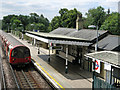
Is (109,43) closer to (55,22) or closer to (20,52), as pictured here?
(20,52)

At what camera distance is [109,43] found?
57.3ft

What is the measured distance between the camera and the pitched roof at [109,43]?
53.7 feet

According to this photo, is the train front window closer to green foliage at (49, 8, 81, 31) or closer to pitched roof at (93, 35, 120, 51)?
pitched roof at (93, 35, 120, 51)

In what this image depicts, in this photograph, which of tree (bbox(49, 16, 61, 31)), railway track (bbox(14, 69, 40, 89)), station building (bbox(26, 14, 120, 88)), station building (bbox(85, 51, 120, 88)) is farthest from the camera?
tree (bbox(49, 16, 61, 31))

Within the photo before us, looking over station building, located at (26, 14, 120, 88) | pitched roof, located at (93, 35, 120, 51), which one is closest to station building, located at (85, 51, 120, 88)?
station building, located at (26, 14, 120, 88)

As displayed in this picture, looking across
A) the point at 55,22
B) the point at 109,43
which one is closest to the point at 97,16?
the point at 55,22

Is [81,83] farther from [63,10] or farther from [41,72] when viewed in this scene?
[63,10]

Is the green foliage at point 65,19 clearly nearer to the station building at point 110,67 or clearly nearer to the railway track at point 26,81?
the railway track at point 26,81

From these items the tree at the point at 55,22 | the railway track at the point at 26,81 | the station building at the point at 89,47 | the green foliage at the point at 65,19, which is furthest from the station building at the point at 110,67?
the tree at the point at 55,22

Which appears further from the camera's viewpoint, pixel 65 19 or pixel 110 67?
pixel 65 19

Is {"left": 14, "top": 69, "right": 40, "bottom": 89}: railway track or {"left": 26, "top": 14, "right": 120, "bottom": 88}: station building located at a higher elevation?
{"left": 26, "top": 14, "right": 120, "bottom": 88}: station building

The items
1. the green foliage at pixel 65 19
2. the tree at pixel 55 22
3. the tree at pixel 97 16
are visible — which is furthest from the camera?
the tree at pixel 55 22

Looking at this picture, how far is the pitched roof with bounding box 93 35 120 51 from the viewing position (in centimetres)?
1636

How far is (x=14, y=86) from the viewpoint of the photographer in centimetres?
1436
